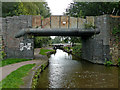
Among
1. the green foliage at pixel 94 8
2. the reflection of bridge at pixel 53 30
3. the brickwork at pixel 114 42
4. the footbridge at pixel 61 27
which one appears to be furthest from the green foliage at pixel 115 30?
the green foliage at pixel 94 8

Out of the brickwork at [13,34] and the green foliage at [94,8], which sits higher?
the green foliage at [94,8]

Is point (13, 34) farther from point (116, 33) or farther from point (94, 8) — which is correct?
point (94, 8)

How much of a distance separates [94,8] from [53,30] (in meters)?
9.12

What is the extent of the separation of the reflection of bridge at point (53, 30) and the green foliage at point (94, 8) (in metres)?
3.76

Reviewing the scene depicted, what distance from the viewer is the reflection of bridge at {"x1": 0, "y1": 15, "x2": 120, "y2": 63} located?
12.4m

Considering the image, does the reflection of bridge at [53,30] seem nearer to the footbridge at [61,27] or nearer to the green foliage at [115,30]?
the footbridge at [61,27]

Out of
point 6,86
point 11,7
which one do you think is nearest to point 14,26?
point 6,86

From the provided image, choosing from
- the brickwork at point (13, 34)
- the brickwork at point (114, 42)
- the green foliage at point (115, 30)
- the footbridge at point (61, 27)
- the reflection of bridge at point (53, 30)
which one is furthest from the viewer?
the brickwork at point (13, 34)

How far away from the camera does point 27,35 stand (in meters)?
13.0

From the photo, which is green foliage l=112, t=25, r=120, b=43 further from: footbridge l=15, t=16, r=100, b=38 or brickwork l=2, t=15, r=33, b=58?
brickwork l=2, t=15, r=33, b=58

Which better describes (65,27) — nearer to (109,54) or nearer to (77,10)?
(109,54)

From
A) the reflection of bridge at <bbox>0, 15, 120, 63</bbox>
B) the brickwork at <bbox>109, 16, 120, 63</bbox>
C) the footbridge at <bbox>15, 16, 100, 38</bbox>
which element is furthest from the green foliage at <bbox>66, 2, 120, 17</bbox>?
the brickwork at <bbox>109, 16, 120, 63</bbox>

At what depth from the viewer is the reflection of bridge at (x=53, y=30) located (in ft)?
40.7

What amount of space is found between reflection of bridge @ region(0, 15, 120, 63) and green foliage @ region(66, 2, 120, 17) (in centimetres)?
376
